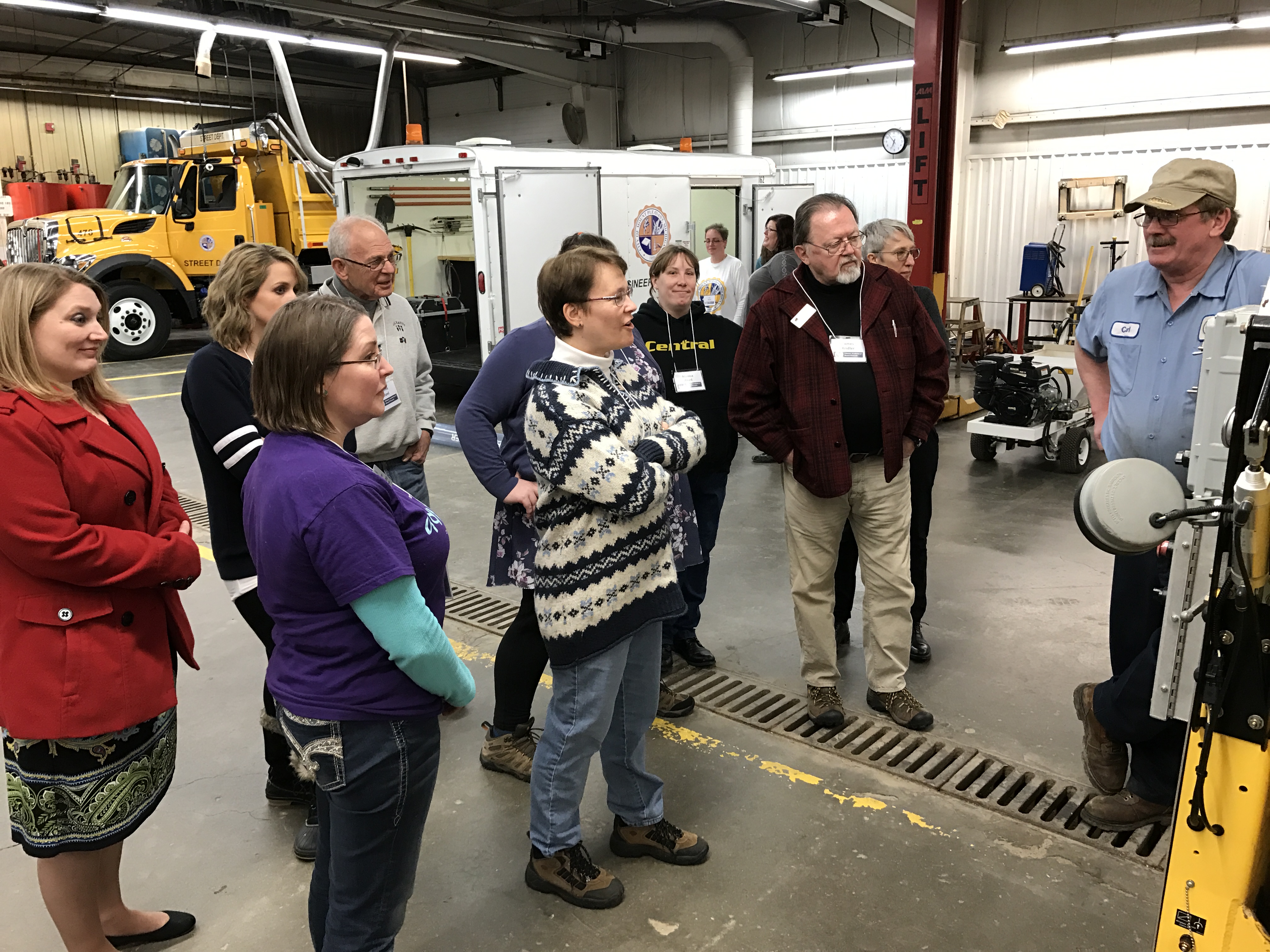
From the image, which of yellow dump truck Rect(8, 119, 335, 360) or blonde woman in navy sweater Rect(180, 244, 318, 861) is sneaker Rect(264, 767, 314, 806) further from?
yellow dump truck Rect(8, 119, 335, 360)

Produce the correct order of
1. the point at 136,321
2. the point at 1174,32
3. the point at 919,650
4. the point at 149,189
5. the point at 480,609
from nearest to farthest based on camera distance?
the point at 919,650 < the point at 480,609 < the point at 1174,32 < the point at 136,321 < the point at 149,189

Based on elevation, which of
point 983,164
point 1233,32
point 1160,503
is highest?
point 1233,32

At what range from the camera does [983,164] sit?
12.3 meters

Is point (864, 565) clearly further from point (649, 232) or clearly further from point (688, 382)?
point (649, 232)

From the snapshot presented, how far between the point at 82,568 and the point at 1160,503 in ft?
6.62

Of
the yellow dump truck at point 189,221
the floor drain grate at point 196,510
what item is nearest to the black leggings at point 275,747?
the floor drain grate at point 196,510

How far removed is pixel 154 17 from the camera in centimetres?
986

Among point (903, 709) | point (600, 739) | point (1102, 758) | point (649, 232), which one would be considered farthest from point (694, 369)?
point (649, 232)

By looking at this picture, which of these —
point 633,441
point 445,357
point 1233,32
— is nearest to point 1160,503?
point 633,441

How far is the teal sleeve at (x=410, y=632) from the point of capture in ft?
5.28

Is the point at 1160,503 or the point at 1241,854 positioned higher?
the point at 1160,503

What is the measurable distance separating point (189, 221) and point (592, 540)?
1268cm

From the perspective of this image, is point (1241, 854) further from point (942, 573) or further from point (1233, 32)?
point (1233, 32)

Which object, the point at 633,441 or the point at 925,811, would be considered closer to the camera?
the point at 633,441
